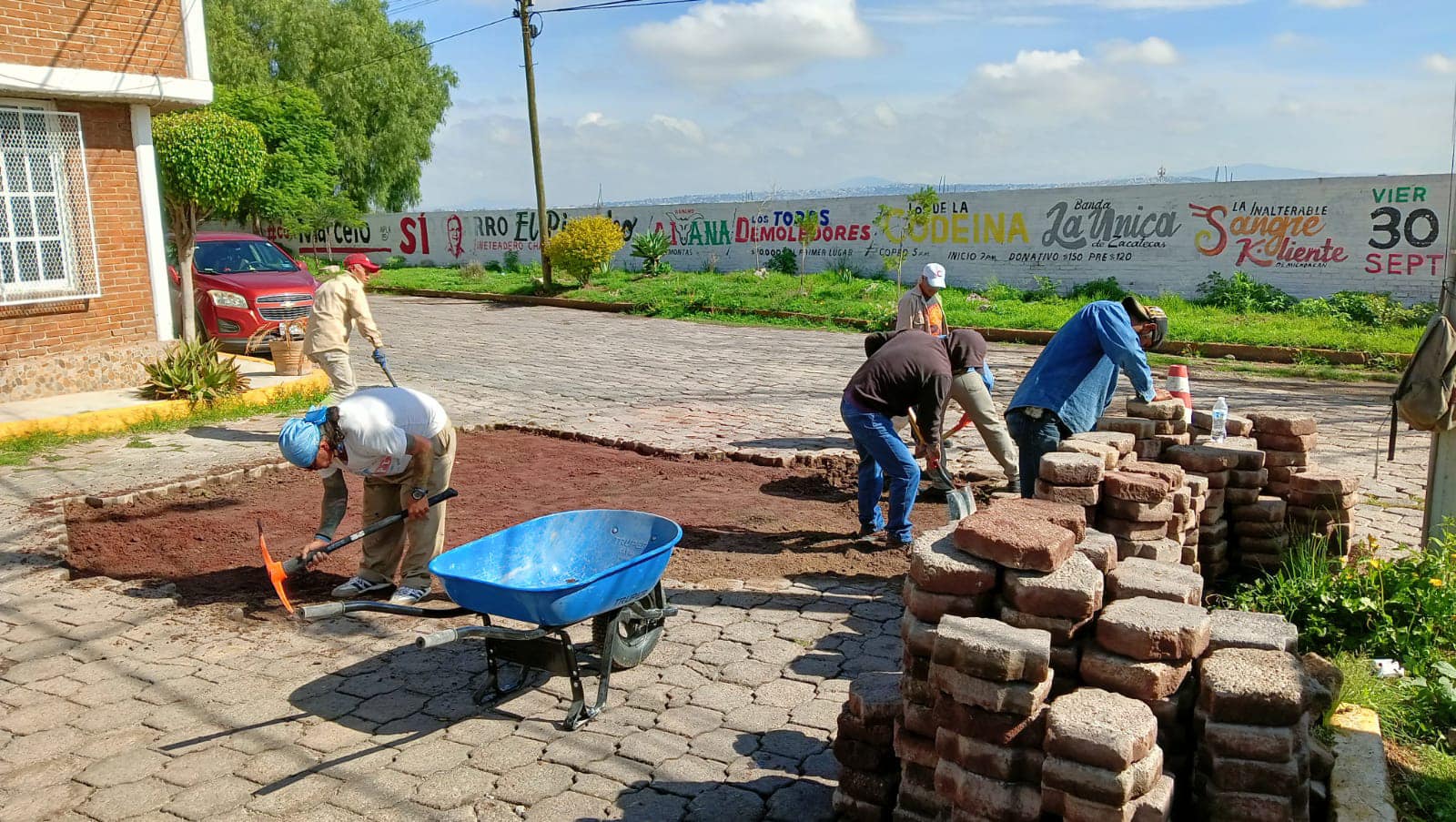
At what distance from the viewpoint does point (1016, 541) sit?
3605 mm

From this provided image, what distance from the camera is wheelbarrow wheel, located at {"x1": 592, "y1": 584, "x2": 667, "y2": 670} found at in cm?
499

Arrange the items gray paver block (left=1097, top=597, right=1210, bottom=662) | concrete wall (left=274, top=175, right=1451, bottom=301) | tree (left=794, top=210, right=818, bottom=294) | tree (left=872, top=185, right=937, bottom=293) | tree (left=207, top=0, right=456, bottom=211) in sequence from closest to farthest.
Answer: gray paver block (left=1097, top=597, right=1210, bottom=662) < concrete wall (left=274, top=175, right=1451, bottom=301) < tree (left=872, top=185, right=937, bottom=293) < tree (left=794, top=210, right=818, bottom=294) < tree (left=207, top=0, right=456, bottom=211)

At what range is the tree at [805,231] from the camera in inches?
1044

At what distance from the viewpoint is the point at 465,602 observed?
15.6ft

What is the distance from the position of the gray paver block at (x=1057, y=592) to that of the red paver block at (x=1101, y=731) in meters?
0.33

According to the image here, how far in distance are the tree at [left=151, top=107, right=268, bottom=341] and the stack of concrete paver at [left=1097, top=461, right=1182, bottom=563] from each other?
1224 centimetres

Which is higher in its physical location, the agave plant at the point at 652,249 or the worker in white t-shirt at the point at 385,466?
the agave plant at the point at 652,249

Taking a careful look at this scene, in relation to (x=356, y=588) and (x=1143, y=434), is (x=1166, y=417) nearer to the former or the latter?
(x=1143, y=434)

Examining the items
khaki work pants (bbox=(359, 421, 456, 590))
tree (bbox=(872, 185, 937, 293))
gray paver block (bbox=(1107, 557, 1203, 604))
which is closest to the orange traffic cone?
gray paver block (bbox=(1107, 557, 1203, 604))

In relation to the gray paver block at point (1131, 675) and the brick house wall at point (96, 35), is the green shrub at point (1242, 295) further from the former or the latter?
the gray paver block at point (1131, 675)

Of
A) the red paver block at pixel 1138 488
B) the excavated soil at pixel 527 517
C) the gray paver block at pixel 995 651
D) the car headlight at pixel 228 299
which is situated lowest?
the excavated soil at pixel 527 517

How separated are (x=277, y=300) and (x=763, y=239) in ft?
47.7

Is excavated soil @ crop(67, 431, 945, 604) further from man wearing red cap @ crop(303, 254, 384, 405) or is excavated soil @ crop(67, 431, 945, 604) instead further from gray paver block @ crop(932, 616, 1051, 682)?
gray paver block @ crop(932, 616, 1051, 682)

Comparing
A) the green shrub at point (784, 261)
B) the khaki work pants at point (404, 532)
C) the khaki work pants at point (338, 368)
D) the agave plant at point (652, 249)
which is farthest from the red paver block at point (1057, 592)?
the agave plant at point (652, 249)
